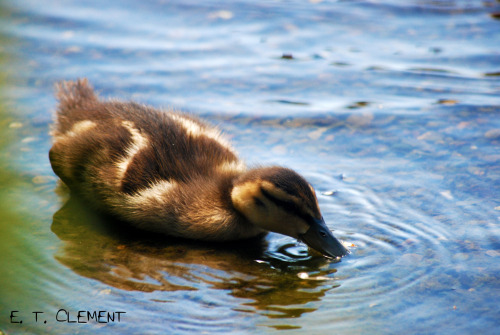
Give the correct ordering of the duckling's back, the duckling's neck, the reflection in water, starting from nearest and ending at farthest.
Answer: the reflection in water < the duckling's neck < the duckling's back

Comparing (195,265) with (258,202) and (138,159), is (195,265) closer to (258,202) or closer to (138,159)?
(258,202)

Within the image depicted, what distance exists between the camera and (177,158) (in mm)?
5207

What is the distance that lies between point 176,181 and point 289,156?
168 cm

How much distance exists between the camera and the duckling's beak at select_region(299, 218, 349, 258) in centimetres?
468

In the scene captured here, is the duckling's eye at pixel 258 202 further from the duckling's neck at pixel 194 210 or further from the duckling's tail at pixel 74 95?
the duckling's tail at pixel 74 95

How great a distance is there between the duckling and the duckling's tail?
331 mm

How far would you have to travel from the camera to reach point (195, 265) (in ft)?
15.5

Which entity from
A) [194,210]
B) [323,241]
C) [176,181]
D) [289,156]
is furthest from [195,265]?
[289,156]

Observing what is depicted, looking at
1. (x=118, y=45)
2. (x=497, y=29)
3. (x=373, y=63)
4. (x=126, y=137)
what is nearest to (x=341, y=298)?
(x=126, y=137)

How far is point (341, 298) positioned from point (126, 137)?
2.15m

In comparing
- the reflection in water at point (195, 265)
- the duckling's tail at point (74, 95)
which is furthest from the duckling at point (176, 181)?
the duckling's tail at point (74, 95)

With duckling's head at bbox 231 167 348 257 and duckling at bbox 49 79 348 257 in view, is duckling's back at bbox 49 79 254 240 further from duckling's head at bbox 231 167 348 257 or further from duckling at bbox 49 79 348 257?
duckling's head at bbox 231 167 348 257

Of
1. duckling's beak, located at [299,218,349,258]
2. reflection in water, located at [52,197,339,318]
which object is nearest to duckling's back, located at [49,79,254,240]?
reflection in water, located at [52,197,339,318]

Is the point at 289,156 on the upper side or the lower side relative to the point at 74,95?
lower
